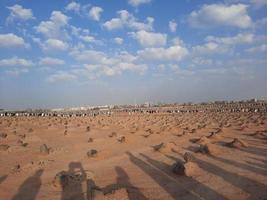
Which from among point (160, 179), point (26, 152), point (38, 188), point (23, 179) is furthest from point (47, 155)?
point (160, 179)

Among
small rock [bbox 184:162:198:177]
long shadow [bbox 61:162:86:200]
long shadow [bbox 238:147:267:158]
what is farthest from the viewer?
long shadow [bbox 238:147:267:158]

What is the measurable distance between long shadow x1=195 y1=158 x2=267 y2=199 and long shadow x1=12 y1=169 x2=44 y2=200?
668 centimetres

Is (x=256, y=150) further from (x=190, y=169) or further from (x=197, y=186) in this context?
(x=197, y=186)

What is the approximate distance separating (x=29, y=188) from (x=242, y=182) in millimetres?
7633

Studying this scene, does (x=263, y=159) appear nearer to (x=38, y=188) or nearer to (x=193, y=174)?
(x=193, y=174)

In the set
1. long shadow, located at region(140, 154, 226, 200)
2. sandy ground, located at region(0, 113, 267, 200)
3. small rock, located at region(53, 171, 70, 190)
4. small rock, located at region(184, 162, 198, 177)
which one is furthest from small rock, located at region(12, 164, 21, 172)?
small rock, located at region(184, 162, 198, 177)

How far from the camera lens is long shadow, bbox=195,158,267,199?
1026cm

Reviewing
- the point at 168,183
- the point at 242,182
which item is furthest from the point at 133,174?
the point at 242,182

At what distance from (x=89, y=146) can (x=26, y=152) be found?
162 inches

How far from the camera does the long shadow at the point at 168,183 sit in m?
10.5

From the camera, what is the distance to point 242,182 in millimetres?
11508

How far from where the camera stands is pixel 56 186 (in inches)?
483

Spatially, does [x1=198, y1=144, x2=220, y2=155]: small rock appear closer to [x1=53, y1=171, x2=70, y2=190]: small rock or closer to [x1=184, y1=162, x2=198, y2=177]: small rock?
[x1=184, y1=162, x2=198, y2=177]: small rock

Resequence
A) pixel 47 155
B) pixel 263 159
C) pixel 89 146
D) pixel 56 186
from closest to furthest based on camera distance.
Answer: pixel 56 186, pixel 263 159, pixel 47 155, pixel 89 146
